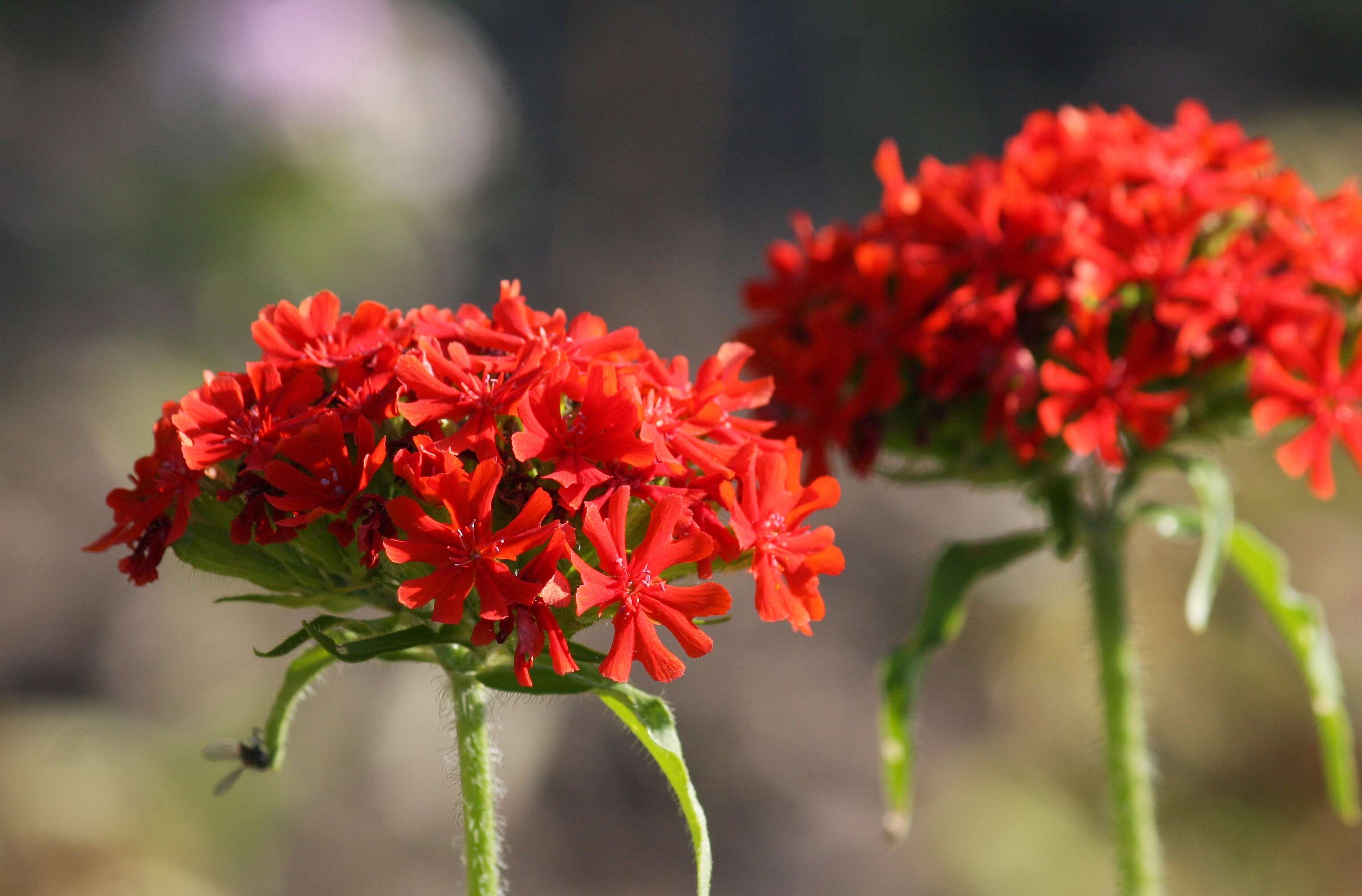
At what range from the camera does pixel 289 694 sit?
4.44 ft

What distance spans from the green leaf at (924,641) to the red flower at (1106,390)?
13.9 inches

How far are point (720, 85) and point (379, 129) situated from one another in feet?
8.75

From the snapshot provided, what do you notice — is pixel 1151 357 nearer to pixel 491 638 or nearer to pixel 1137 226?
pixel 1137 226

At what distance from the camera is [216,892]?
332cm

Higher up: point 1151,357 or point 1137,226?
point 1137,226

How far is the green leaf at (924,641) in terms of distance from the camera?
6.35 feet

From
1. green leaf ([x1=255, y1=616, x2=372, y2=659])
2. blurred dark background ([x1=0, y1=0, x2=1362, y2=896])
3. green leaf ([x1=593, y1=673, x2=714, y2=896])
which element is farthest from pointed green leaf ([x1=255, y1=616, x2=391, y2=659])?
blurred dark background ([x1=0, y1=0, x2=1362, y2=896])

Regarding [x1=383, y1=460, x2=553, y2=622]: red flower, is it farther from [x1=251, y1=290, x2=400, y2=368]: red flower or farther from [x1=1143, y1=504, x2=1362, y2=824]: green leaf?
[x1=1143, y1=504, x2=1362, y2=824]: green leaf

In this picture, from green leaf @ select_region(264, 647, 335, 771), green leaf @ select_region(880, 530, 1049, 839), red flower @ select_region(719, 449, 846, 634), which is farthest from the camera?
green leaf @ select_region(880, 530, 1049, 839)

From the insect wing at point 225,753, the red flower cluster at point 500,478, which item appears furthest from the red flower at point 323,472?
the insect wing at point 225,753

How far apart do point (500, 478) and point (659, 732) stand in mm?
293

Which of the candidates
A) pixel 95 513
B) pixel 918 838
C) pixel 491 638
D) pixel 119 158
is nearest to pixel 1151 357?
pixel 491 638

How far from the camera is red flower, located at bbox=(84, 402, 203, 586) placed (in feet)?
3.93

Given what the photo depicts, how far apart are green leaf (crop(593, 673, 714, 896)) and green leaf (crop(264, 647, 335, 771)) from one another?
0.31 metres
